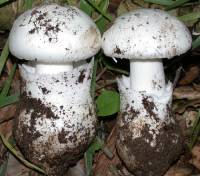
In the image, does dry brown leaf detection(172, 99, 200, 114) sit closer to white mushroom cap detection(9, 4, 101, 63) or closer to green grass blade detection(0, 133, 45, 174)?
white mushroom cap detection(9, 4, 101, 63)

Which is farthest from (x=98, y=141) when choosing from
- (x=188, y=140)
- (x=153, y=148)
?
(x=188, y=140)

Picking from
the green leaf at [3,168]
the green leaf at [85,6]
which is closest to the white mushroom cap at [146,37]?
the green leaf at [85,6]

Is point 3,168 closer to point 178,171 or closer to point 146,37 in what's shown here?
point 178,171

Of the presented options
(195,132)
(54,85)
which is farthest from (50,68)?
(195,132)

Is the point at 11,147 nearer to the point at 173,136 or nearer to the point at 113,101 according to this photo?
the point at 113,101

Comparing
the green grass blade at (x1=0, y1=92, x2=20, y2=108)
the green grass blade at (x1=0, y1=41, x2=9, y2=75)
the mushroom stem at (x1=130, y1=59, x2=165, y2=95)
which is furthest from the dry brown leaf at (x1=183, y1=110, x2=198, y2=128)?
the green grass blade at (x1=0, y1=41, x2=9, y2=75)

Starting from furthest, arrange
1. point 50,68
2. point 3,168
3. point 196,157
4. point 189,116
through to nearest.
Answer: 1. point 189,116
2. point 196,157
3. point 3,168
4. point 50,68
